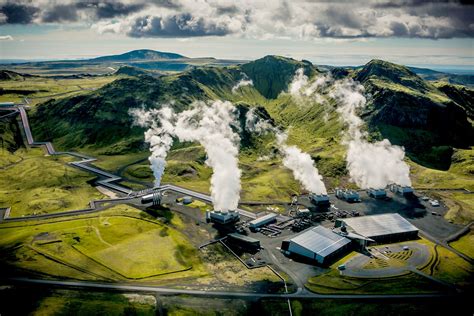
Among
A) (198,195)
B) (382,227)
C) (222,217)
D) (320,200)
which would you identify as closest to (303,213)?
(320,200)

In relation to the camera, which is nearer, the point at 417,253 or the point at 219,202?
the point at 417,253

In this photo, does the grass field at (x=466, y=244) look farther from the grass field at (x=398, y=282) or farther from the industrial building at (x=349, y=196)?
the industrial building at (x=349, y=196)

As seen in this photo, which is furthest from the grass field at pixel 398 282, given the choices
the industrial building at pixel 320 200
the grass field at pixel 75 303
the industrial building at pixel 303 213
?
the industrial building at pixel 320 200

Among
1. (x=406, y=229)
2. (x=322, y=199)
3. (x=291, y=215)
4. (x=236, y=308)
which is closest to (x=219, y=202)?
(x=291, y=215)

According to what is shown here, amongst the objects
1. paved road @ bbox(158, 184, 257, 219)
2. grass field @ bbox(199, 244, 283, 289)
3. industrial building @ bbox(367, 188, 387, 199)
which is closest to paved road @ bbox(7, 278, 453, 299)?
grass field @ bbox(199, 244, 283, 289)

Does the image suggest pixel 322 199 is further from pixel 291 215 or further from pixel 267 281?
pixel 267 281

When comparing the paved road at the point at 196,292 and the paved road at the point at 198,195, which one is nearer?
the paved road at the point at 196,292

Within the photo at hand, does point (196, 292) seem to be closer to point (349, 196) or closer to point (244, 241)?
point (244, 241)
